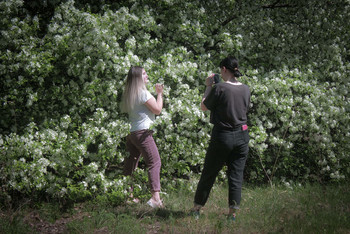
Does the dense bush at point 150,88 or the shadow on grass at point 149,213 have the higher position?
the dense bush at point 150,88

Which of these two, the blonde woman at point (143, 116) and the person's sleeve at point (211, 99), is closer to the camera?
the person's sleeve at point (211, 99)

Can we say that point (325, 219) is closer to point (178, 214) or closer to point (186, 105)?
point (178, 214)

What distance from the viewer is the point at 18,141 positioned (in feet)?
14.0

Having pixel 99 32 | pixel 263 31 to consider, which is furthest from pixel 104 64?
pixel 263 31

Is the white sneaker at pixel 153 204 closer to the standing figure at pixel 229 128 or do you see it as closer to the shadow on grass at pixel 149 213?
the shadow on grass at pixel 149 213

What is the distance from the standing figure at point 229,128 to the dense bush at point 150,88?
1.05 metres

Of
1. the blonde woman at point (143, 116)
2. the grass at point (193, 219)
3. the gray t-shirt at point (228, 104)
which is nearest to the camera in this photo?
the gray t-shirt at point (228, 104)

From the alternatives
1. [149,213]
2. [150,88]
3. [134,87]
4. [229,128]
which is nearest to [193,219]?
[149,213]

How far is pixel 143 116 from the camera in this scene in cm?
438

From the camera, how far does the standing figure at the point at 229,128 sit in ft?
12.1

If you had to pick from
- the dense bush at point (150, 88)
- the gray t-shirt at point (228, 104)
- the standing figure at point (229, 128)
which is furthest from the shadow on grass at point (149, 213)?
the gray t-shirt at point (228, 104)

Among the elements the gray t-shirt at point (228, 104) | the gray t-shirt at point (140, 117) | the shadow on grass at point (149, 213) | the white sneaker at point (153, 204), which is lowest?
the shadow on grass at point (149, 213)

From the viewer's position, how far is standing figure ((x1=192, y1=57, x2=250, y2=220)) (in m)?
3.68

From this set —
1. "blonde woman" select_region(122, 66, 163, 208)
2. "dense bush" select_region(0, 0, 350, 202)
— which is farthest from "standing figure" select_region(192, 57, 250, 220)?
"dense bush" select_region(0, 0, 350, 202)
